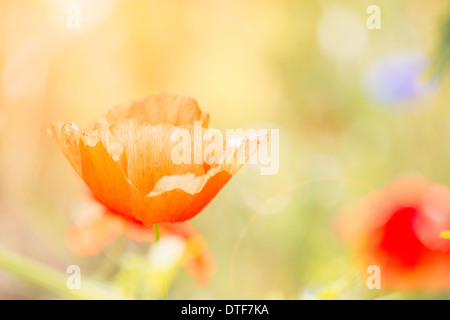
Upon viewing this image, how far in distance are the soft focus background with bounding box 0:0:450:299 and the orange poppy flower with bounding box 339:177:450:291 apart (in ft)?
1.33

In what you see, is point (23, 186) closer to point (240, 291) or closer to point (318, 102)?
point (240, 291)

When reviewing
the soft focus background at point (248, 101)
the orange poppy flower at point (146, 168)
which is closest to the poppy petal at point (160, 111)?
the orange poppy flower at point (146, 168)

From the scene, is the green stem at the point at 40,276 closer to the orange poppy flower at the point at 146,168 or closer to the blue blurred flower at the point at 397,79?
the orange poppy flower at the point at 146,168

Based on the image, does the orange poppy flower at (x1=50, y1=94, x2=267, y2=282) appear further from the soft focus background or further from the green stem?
the soft focus background

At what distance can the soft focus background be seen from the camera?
1158 mm

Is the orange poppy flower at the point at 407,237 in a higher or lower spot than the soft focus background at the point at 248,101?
lower

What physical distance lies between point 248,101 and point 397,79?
37 cm

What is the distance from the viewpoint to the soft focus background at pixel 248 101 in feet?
3.80

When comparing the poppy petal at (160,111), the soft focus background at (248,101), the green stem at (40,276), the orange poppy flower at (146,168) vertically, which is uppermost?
the soft focus background at (248,101)

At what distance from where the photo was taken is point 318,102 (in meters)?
1.32

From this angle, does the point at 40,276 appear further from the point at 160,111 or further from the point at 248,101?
the point at 248,101

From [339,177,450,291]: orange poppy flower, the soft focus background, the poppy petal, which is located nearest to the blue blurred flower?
the soft focus background

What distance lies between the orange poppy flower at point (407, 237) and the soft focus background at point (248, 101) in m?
0.41

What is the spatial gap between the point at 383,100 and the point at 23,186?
0.79 metres
